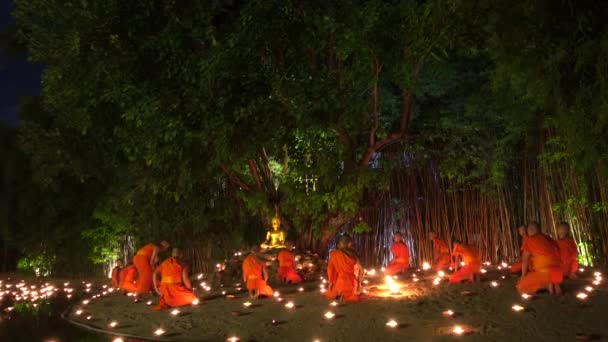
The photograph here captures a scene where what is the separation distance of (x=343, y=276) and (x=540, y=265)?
9.24 ft

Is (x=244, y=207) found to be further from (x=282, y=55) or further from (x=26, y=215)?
(x=26, y=215)

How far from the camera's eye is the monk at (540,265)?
760 centimetres

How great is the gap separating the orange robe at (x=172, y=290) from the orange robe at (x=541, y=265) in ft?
17.0

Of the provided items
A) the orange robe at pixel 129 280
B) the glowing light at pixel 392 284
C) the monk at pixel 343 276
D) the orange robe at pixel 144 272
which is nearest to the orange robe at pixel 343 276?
the monk at pixel 343 276

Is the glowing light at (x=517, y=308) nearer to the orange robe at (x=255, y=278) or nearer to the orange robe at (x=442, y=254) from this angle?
the orange robe at (x=255, y=278)

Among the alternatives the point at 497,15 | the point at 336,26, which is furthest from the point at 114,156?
the point at 497,15

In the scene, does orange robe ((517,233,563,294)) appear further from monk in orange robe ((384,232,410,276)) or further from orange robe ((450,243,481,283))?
monk in orange robe ((384,232,410,276))

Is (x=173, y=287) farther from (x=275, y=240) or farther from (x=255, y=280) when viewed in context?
(x=275, y=240)

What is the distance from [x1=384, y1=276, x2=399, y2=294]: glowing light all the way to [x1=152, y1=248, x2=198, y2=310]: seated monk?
3315mm

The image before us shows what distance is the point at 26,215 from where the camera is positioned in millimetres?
17578

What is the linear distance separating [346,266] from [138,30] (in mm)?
5801

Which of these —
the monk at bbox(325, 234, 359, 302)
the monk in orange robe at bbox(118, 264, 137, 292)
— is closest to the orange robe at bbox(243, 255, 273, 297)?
the monk at bbox(325, 234, 359, 302)

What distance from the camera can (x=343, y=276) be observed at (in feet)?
27.0

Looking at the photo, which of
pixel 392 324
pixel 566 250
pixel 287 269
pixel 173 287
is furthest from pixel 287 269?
pixel 566 250
